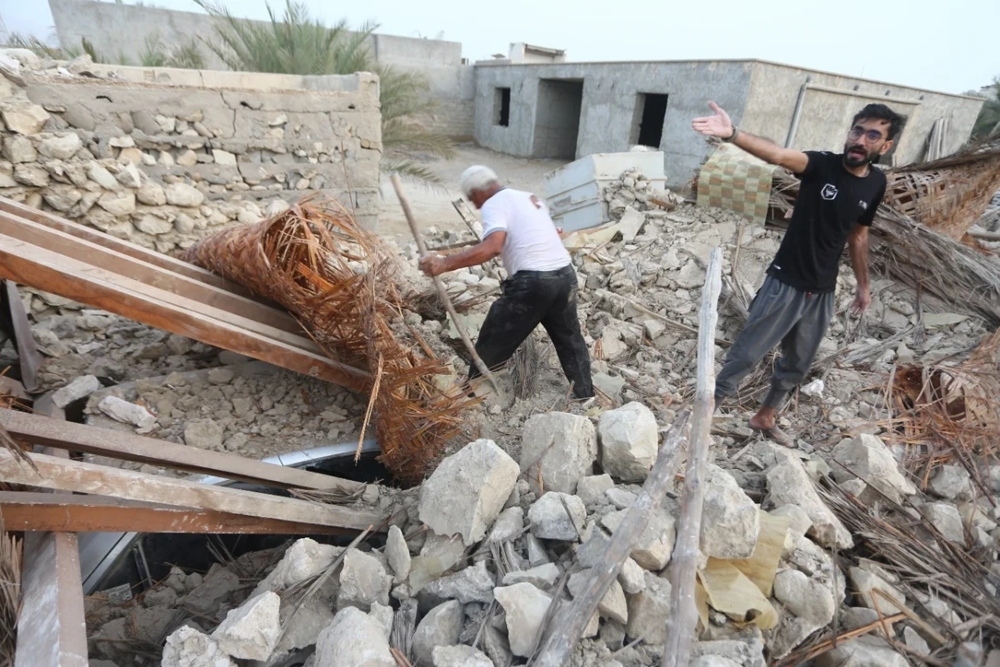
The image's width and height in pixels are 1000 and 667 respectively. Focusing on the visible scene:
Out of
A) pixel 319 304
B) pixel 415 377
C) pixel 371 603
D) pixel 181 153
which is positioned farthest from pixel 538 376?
pixel 181 153

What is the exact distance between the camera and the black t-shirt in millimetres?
2398

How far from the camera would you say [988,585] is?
196 centimetres

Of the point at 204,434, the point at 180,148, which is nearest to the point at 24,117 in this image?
the point at 180,148

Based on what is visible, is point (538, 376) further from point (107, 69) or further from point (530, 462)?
point (107, 69)

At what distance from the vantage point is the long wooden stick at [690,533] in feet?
4.22

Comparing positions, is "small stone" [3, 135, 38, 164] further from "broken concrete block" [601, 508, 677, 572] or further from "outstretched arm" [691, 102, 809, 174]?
"broken concrete block" [601, 508, 677, 572]

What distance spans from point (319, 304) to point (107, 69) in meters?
4.37

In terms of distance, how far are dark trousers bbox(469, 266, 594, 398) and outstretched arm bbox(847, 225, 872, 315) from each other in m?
1.43

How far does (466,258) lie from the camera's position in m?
2.72

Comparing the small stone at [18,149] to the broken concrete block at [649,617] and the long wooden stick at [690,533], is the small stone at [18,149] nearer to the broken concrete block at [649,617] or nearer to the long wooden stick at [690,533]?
the long wooden stick at [690,533]

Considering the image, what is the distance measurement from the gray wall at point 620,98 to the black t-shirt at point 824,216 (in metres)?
8.25

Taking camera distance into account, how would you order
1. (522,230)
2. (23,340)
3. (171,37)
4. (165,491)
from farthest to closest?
(171,37), (23,340), (522,230), (165,491)

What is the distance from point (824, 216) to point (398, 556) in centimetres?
237

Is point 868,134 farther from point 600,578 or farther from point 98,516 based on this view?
point 98,516
